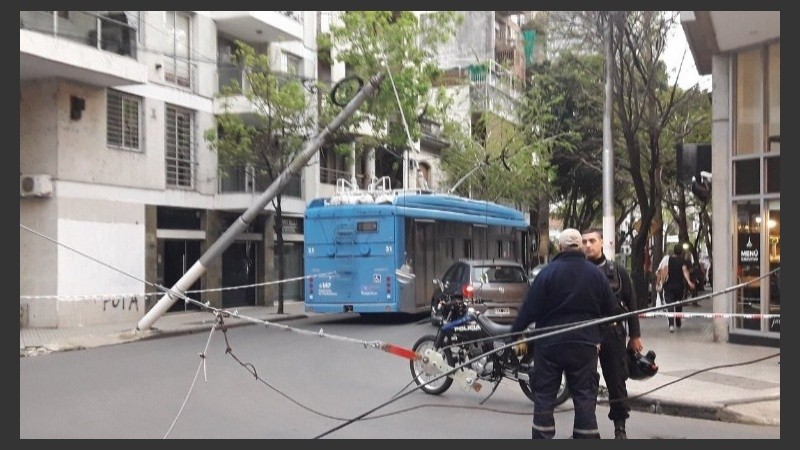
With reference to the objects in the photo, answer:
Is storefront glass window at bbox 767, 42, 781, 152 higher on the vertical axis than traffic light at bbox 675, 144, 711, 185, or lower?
higher

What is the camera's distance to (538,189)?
28578 mm

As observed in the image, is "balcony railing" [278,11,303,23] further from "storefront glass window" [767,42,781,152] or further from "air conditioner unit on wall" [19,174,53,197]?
"storefront glass window" [767,42,781,152]

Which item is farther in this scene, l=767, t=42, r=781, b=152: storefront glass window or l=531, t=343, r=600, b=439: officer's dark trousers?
l=767, t=42, r=781, b=152: storefront glass window

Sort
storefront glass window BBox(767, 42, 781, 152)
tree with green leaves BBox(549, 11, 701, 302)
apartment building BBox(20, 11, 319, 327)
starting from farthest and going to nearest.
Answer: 1. tree with green leaves BBox(549, 11, 701, 302)
2. apartment building BBox(20, 11, 319, 327)
3. storefront glass window BBox(767, 42, 781, 152)

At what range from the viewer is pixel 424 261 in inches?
717

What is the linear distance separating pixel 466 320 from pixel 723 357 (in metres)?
4.99

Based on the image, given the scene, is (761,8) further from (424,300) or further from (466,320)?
(424,300)

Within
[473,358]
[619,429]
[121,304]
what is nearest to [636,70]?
[121,304]

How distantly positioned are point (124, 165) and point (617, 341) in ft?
38.4

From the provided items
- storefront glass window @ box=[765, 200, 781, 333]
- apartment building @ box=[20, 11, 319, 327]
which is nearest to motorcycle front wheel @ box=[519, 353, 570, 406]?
apartment building @ box=[20, 11, 319, 327]

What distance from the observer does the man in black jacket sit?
6.73 metres

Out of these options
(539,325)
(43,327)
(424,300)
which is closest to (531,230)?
(424,300)

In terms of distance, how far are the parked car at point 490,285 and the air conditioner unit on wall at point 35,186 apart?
7.20 meters

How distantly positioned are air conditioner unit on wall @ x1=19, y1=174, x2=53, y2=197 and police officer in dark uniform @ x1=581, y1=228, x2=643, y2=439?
9.97 m
